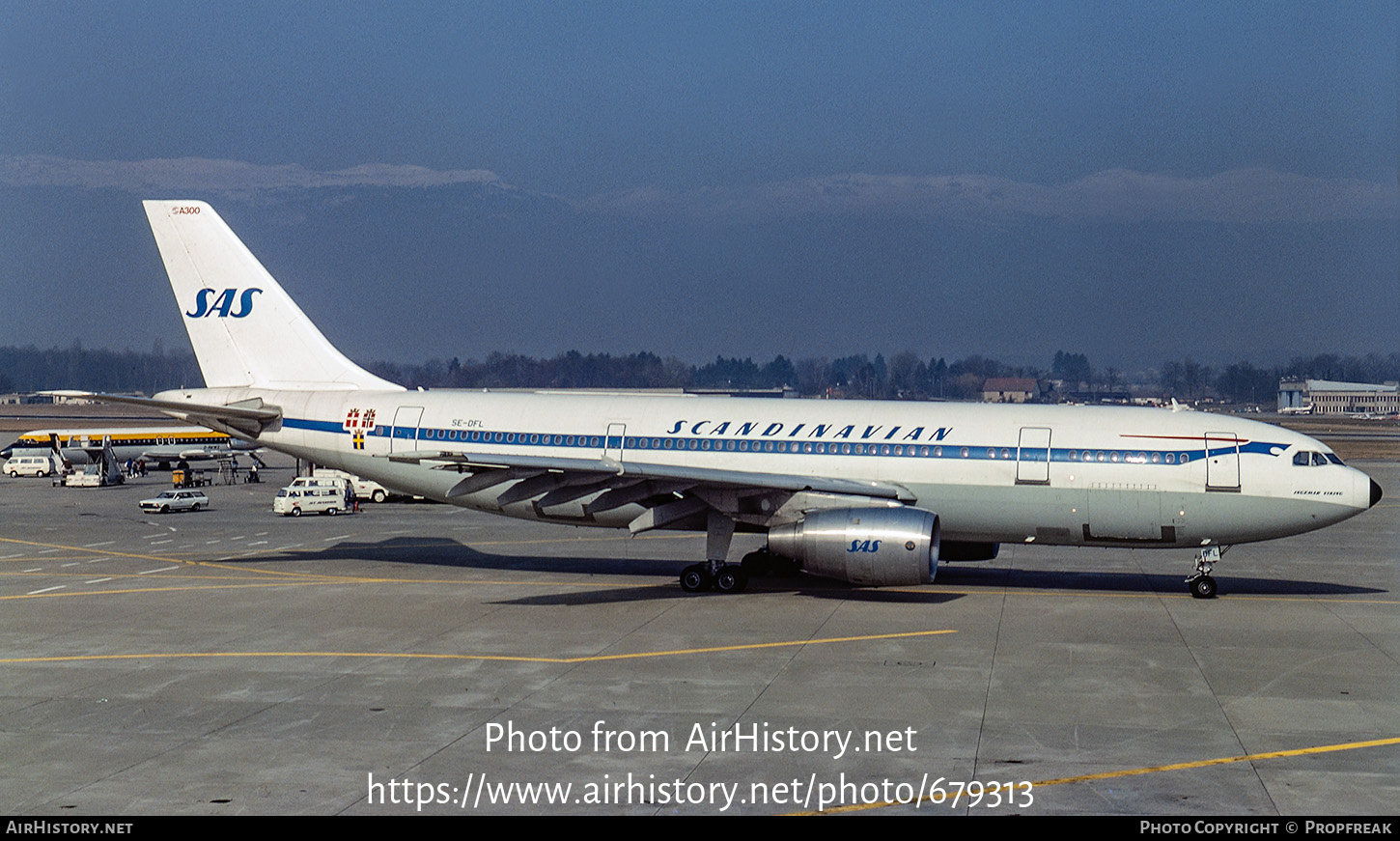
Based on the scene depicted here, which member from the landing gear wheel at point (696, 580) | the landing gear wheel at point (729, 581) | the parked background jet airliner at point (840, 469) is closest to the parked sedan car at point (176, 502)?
the parked background jet airliner at point (840, 469)

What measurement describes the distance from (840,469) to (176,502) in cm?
3643

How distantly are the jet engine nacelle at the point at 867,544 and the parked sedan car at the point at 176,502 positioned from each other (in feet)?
121

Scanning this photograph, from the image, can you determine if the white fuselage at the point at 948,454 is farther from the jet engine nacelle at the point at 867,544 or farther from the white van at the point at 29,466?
the white van at the point at 29,466

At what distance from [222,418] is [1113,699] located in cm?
2651

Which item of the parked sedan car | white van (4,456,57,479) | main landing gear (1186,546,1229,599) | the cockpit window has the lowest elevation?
white van (4,456,57,479)

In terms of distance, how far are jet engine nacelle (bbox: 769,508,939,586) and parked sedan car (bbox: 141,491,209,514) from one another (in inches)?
1451

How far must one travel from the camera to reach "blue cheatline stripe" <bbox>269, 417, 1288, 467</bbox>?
29656 mm

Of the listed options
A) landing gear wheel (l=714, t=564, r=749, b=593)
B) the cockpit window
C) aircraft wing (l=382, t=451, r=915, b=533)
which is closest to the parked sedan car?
aircraft wing (l=382, t=451, r=915, b=533)

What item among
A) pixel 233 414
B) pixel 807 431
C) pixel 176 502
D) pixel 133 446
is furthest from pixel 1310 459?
pixel 133 446

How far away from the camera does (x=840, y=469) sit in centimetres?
3116

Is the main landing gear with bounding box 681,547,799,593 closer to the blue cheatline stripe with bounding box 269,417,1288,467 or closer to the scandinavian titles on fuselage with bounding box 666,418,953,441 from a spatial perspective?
the blue cheatline stripe with bounding box 269,417,1288,467

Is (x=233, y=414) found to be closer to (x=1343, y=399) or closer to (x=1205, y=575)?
(x=1205, y=575)
